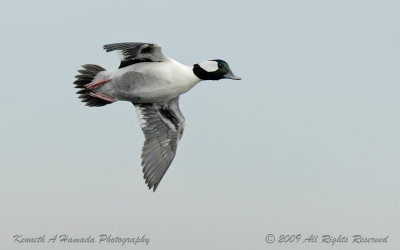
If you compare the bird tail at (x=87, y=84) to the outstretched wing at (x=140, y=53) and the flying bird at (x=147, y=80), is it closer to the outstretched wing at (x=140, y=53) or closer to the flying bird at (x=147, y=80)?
the flying bird at (x=147, y=80)

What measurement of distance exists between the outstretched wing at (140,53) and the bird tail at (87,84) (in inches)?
19.5

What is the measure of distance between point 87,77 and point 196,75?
1.61 m

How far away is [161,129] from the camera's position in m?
11.9

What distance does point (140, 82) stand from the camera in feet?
35.3

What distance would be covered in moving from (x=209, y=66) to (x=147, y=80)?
906 mm

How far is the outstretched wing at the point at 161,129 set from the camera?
1169 cm

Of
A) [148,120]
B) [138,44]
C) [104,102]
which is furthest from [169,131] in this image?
[138,44]

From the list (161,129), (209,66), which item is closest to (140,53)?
(209,66)

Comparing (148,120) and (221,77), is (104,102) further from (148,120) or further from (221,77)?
(221,77)

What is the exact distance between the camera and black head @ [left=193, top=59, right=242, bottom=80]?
35.9 ft

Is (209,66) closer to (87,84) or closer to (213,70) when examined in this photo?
(213,70)

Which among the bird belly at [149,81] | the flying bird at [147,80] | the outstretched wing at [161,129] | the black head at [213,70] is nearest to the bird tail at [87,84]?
the flying bird at [147,80]

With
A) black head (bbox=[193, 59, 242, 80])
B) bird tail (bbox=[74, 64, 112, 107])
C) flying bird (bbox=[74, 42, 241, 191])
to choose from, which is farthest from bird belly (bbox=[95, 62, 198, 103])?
bird tail (bbox=[74, 64, 112, 107])

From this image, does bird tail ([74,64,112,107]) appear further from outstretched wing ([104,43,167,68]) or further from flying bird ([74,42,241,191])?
outstretched wing ([104,43,167,68])
